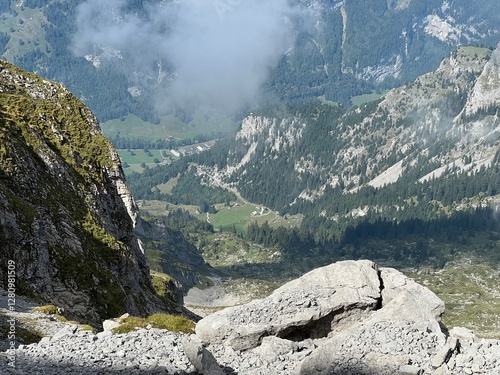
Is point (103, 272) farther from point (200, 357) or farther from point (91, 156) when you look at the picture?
point (200, 357)

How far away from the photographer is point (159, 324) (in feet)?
190

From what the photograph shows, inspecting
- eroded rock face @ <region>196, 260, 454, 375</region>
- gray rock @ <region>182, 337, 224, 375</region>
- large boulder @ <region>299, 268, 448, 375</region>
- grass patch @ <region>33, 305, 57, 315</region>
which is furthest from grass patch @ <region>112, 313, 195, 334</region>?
large boulder @ <region>299, 268, 448, 375</region>

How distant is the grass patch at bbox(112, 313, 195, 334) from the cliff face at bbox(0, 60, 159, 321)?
67.2 feet

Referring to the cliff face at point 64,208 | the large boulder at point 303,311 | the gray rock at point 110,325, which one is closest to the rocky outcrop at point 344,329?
the large boulder at point 303,311

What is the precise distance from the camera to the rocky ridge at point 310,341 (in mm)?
39844

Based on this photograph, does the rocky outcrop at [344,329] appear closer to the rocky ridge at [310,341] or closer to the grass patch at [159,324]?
the rocky ridge at [310,341]

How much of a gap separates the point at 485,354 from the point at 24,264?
5618cm

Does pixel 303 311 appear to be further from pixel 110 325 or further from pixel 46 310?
pixel 46 310

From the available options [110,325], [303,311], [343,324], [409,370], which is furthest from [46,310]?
[409,370]

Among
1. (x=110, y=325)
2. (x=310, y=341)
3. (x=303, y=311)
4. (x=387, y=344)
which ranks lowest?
(x=387, y=344)

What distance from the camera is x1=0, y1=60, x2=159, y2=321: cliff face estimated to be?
3071 inches

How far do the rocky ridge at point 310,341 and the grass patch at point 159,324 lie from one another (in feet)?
15.7

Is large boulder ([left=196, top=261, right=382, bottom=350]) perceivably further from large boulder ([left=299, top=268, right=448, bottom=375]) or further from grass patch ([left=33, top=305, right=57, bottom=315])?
grass patch ([left=33, top=305, right=57, bottom=315])

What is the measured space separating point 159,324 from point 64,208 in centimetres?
3983
